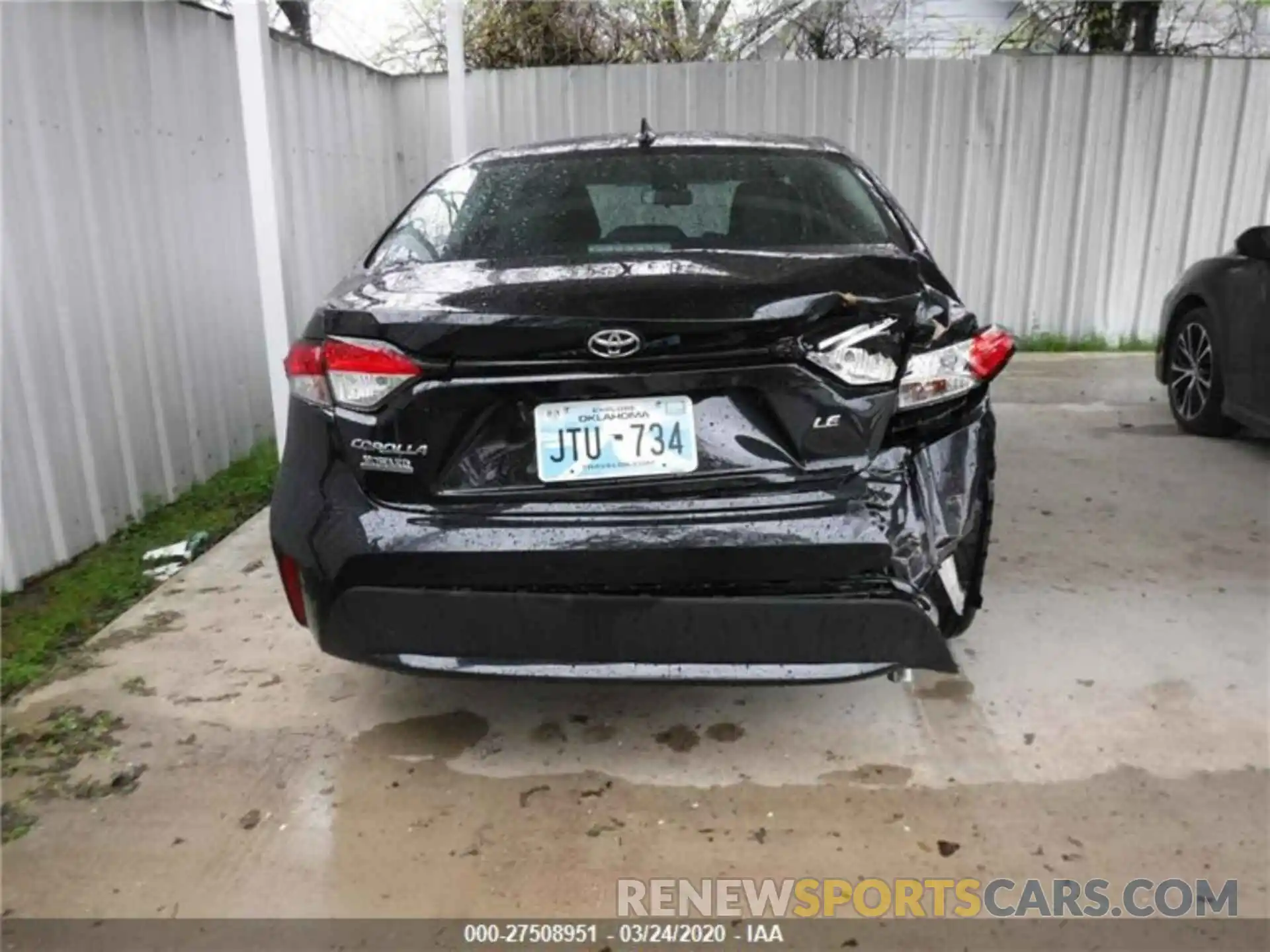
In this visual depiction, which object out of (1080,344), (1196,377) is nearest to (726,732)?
(1196,377)

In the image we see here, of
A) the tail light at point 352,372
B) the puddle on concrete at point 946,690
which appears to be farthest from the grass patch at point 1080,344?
the tail light at point 352,372

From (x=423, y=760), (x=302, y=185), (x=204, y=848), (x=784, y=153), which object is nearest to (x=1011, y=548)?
(x=784, y=153)

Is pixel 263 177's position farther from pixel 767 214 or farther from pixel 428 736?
pixel 428 736

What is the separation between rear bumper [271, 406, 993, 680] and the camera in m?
1.95

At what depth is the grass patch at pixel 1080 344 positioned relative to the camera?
294 inches

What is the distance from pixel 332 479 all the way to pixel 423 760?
2.52 ft

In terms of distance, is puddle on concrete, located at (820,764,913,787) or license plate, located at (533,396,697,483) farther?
puddle on concrete, located at (820,764,913,787)

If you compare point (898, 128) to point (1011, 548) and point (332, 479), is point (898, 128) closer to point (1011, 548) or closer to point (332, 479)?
point (1011, 548)

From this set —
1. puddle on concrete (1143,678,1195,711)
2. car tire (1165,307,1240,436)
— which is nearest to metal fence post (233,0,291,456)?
puddle on concrete (1143,678,1195,711)

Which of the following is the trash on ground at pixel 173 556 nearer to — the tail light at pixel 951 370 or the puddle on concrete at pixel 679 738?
the puddle on concrete at pixel 679 738

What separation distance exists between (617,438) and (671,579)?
0.30 meters

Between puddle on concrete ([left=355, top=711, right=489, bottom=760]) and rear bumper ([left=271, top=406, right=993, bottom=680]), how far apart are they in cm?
47

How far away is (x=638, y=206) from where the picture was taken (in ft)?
9.48

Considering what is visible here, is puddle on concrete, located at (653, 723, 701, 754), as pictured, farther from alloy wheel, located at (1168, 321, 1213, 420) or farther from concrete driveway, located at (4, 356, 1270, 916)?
alloy wheel, located at (1168, 321, 1213, 420)
